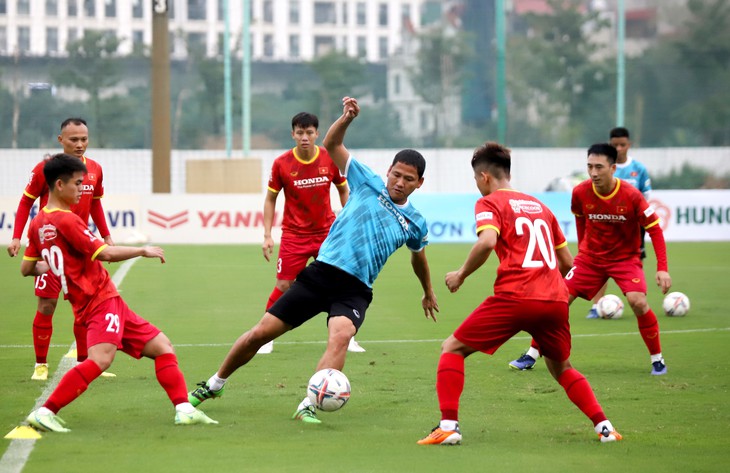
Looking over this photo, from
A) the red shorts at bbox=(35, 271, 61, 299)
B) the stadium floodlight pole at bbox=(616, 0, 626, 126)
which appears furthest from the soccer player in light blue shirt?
the stadium floodlight pole at bbox=(616, 0, 626, 126)

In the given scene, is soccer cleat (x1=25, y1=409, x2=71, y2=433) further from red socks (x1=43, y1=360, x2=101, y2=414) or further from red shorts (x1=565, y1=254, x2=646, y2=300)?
red shorts (x1=565, y1=254, x2=646, y2=300)

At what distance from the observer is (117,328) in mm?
7070

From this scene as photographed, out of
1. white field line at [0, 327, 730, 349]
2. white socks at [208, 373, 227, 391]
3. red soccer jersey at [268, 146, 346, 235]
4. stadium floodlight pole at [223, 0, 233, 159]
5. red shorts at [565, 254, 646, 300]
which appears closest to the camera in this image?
white socks at [208, 373, 227, 391]

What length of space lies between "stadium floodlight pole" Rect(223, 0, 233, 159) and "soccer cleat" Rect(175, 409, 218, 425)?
27181 millimetres

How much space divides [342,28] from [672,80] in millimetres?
12545

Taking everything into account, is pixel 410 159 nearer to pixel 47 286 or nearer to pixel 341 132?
pixel 341 132

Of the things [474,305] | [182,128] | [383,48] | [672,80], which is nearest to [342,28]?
[383,48]

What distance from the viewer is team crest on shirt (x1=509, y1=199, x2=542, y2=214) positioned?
689cm

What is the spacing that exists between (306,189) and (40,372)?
3.28m

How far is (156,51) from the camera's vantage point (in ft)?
93.5

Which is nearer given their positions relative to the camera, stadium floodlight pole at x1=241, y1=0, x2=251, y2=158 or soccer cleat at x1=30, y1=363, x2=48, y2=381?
soccer cleat at x1=30, y1=363, x2=48, y2=381

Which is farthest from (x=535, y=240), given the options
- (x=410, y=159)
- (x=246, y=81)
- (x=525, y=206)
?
(x=246, y=81)

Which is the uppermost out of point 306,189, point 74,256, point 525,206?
point 525,206

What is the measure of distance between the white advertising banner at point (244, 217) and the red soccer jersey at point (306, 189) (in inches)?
507
